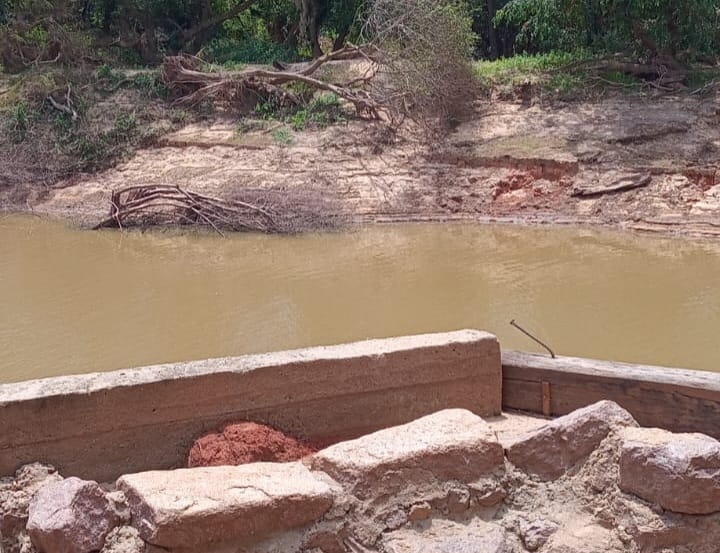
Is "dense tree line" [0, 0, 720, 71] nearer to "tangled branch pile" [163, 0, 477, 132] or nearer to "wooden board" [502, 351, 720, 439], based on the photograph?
"tangled branch pile" [163, 0, 477, 132]

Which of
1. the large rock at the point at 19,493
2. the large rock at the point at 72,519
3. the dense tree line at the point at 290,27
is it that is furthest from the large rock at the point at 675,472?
the dense tree line at the point at 290,27

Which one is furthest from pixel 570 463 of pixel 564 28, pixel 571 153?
pixel 564 28

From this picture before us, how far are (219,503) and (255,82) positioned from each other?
15.7m

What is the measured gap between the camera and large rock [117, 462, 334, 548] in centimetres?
281

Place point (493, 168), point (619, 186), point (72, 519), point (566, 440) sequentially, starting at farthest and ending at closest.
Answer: point (493, 168)
point (619, 186)
point (566, 440)
point (72, 519)

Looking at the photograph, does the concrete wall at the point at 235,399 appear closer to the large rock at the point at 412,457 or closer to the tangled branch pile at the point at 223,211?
the large rock at the point at 412,457

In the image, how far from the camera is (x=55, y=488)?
2.99m

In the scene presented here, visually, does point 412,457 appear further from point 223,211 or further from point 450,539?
point 223,211

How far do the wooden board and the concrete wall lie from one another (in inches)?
5.6

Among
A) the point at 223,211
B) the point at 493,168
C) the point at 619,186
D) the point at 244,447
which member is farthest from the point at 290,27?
the point at 244,447

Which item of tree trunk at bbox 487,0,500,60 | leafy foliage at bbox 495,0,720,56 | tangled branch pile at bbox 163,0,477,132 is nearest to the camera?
leafy foliage at bbox 495,0,720,56

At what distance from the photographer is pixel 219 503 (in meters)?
2.86

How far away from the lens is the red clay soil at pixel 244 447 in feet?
12.0

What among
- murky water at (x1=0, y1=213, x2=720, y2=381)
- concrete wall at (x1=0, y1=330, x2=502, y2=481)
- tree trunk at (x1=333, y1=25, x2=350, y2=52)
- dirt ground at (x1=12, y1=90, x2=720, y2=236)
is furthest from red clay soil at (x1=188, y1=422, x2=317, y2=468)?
tree trunk at (x1=333, y1=25, x2=350, y2=52)
